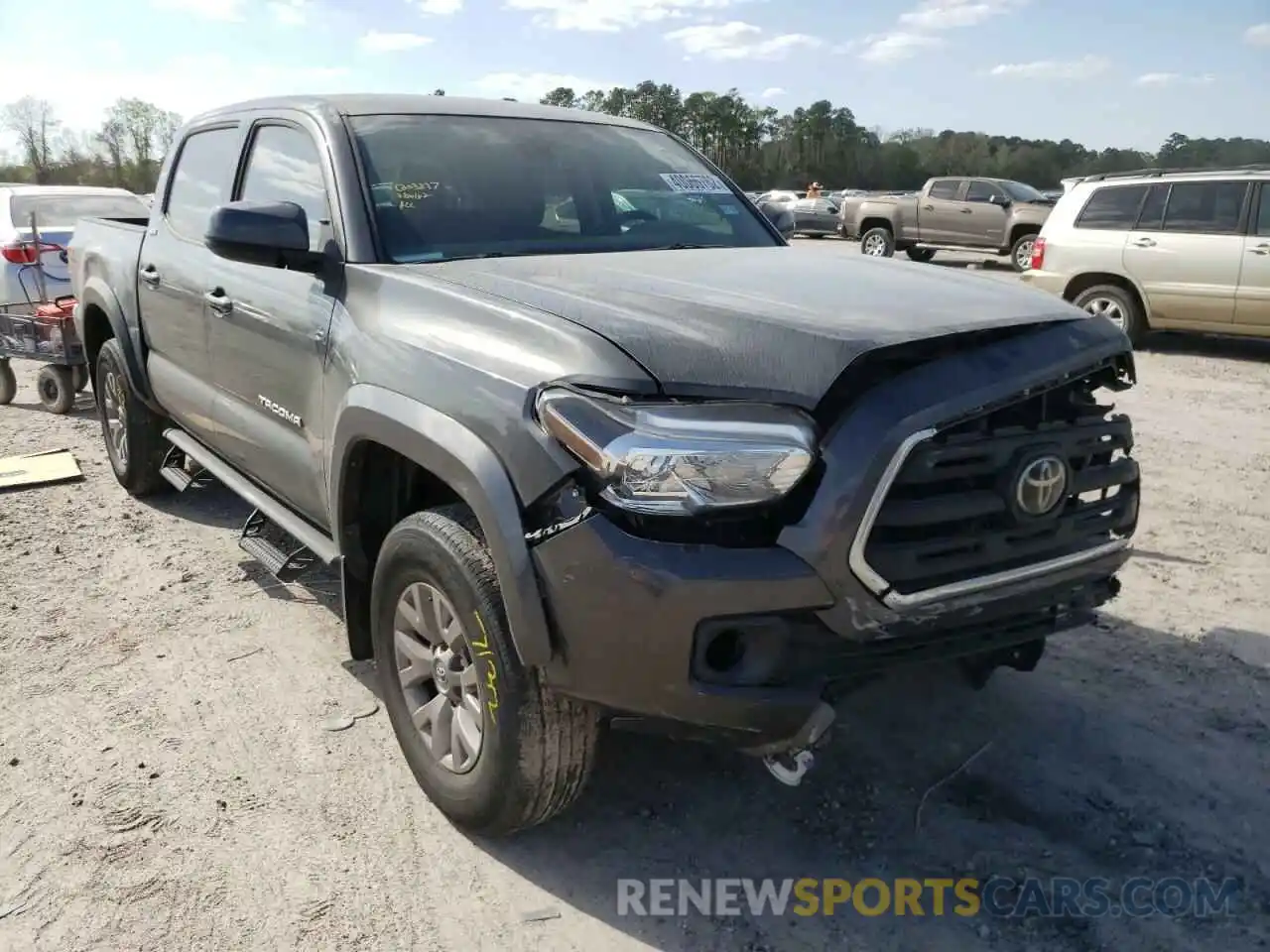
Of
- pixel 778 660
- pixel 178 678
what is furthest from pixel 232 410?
pixel 778 660

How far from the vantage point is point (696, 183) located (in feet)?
13.2

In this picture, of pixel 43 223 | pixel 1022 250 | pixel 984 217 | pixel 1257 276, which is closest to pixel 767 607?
pixel 1257 276

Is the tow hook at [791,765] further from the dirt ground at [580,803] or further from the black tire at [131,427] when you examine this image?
the black tire at [131,427]

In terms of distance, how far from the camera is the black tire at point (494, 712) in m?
2.42

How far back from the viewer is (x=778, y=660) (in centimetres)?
219

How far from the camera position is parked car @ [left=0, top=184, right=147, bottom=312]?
388 inches

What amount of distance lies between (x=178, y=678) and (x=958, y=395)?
288 cm

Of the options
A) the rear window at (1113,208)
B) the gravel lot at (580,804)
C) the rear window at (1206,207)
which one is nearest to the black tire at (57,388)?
the gravel lot at (580,804)

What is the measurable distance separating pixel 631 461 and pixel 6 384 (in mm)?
8115

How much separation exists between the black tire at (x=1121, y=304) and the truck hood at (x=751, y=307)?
27.8ft

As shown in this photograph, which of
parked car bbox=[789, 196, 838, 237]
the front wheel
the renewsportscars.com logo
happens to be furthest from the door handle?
parked car bbox=[789, 196, 838, 237]

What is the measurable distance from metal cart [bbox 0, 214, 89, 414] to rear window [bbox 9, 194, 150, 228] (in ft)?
7.94

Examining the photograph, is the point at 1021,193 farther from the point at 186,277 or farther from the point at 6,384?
the point at 186,277

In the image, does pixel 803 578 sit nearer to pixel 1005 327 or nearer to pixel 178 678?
pixel 1005 327
